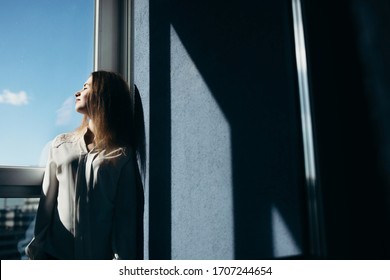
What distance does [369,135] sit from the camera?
0.88 meters

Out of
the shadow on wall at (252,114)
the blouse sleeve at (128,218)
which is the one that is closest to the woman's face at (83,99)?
the blouse sleeve at (128,218)

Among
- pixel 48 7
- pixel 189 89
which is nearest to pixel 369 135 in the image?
pixel 189 89

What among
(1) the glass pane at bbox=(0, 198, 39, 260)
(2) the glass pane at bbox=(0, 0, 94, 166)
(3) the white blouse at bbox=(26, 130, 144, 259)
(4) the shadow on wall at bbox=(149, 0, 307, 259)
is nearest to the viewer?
(4) the shadow on wall at bbox=(149, 0, 307, 259)

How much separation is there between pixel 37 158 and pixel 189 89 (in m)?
0.76

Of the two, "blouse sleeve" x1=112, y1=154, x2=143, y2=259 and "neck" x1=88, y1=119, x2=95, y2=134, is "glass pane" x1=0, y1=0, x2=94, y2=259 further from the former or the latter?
"blouse sleeve" x1=112, y1=154, x2=143, y2=259

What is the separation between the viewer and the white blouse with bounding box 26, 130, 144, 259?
54.2 inches

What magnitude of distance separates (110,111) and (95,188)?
0.33 metres

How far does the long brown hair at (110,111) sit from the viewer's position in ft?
4.92

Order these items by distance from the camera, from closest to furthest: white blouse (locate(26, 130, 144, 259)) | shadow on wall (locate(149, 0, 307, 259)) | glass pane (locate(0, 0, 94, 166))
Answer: shadow on wall (locate(149, 0, 307, 259)) < white blouse (locate(26, 130, 144, 259)) < glass pane (locate(0, 0, 94, 166))

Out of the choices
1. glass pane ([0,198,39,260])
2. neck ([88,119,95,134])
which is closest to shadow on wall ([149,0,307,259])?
neck ([88,119,95,134])

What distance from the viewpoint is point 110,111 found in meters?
1.53

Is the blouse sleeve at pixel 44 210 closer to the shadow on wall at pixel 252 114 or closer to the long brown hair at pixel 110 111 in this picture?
the long brown hair at pixel 110 111

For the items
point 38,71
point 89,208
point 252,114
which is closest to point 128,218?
point 89,208

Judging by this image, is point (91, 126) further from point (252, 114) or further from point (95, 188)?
point (252, 114)
